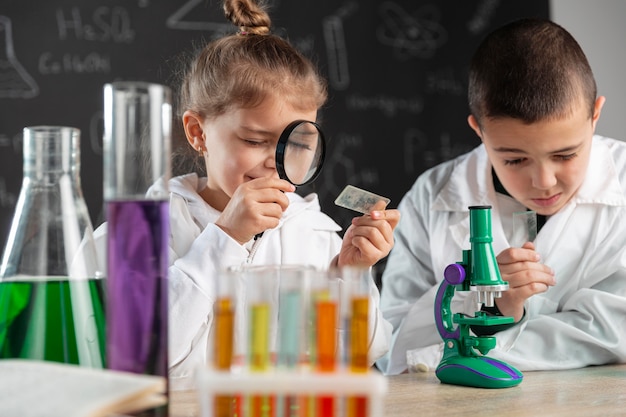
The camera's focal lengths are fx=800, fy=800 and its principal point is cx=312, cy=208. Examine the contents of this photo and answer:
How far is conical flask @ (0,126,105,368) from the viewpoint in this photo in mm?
809

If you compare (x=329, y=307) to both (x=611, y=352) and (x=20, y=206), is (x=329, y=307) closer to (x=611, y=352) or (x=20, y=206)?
(x=20, y=206)

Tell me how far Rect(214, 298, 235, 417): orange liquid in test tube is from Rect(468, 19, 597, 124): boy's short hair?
121cm

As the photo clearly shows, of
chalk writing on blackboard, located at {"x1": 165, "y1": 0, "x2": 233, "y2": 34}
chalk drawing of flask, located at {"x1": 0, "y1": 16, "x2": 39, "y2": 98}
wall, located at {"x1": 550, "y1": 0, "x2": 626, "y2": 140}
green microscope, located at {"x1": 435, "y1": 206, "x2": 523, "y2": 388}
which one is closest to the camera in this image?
green microscope, located at {"x1": 435, "y1": 206, "x2": 523, "y2": 388}

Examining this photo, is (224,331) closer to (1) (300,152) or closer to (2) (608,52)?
(1) (300,152)

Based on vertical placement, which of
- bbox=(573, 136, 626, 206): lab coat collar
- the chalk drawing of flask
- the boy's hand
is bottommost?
the boy's hand

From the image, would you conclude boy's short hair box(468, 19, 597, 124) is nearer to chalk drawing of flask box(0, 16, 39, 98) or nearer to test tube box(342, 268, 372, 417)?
test tube box(342, 268, 372, 417)

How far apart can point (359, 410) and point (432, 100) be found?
3141mm

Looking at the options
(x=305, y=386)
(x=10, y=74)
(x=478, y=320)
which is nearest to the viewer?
(x=305, y=386)

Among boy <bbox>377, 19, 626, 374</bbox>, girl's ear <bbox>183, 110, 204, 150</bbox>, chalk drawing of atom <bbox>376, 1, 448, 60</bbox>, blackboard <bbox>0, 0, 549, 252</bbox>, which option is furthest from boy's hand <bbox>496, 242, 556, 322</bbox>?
chalk drawing of atom <bbox>376, 1, 448, 60</bbox>

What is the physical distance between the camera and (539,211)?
73.5 inches

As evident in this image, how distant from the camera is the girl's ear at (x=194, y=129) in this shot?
71.1 inches

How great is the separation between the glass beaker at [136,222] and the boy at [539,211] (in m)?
0.96

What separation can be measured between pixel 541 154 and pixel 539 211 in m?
0.21

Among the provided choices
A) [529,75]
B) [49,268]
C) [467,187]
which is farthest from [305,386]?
[467,187]
